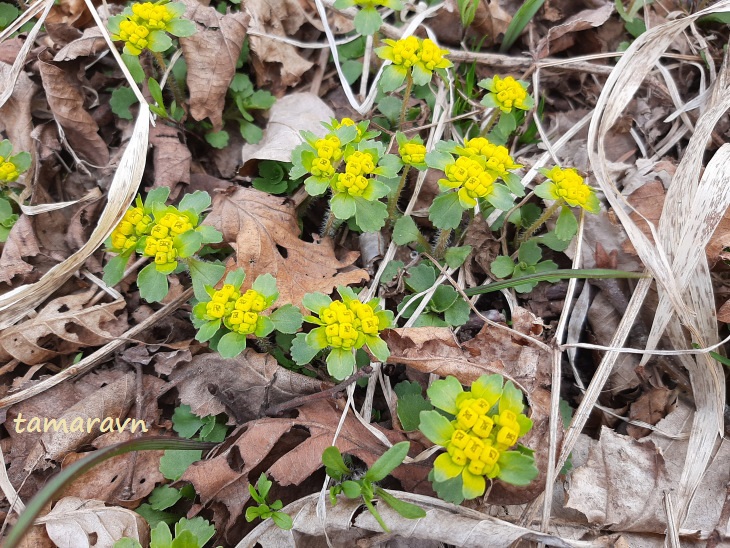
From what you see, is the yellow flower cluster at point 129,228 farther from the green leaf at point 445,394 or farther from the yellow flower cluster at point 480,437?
the yellow flower cluster at point 480,437

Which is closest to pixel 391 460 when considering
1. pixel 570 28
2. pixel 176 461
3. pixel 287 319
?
pixel 287 319

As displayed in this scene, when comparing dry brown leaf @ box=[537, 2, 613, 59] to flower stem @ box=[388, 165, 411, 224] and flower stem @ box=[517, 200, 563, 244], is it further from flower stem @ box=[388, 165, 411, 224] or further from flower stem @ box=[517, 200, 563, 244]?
flower stem @ box=[388, 165, 411, 224]

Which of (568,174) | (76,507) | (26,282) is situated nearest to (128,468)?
(76,507)

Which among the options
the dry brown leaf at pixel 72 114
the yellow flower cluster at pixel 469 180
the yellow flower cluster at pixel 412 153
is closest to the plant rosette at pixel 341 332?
the yellow flower cluster at pixel 469 180

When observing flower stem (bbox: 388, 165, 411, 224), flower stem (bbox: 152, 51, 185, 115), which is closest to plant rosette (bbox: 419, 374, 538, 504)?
flower stem (bbox: 388, 165, 411, 224)

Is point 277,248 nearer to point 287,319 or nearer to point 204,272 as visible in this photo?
point 204,272
